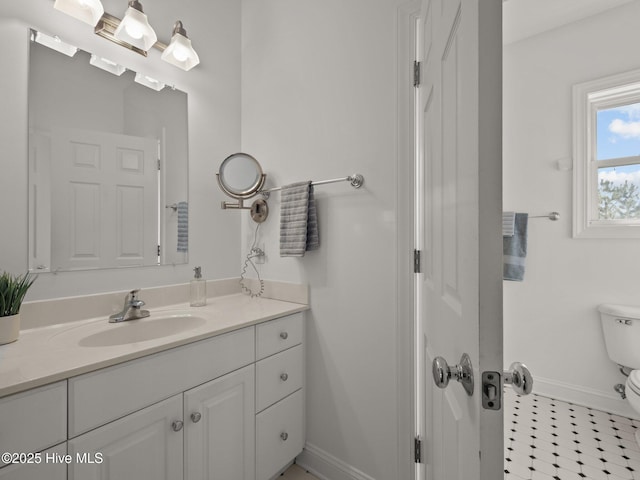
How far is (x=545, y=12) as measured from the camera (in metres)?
1.95

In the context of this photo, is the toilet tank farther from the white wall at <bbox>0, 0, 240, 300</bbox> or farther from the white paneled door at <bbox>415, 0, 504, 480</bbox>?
the white wall at <bbox>0, 0, 240, 300</bbox>

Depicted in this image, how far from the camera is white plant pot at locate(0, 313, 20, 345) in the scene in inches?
36.5

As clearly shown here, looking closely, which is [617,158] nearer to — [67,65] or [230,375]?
[230,375]

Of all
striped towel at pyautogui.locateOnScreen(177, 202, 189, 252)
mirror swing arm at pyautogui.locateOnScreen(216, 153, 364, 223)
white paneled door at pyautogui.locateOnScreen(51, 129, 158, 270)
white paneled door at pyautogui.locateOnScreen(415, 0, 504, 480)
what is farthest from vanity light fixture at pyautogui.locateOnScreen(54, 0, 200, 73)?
white paneled door at pyautogui.locateOnScreen(415, 0, 504, 480)

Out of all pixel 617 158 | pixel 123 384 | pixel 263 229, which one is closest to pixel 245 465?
pixel 123 384

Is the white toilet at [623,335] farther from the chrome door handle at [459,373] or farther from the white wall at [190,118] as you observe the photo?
the white wall at [190,118]

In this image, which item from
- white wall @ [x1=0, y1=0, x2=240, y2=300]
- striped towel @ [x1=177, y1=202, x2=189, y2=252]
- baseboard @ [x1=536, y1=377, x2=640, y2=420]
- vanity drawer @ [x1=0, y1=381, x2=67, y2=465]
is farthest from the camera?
baseboard @ [x1=536, y1=377, x2=640, y2=420]

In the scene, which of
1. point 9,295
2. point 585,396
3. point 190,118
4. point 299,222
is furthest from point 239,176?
point 585,396

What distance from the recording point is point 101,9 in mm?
1210

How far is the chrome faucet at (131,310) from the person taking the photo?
4.06 feet

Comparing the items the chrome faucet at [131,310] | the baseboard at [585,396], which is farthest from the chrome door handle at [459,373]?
the baseboard at [585,396]

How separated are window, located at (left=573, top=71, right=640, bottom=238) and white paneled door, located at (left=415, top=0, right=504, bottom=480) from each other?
1.98 m

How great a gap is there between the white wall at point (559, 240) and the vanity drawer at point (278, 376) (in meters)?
1.82

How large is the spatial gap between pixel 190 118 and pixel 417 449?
1.94m
